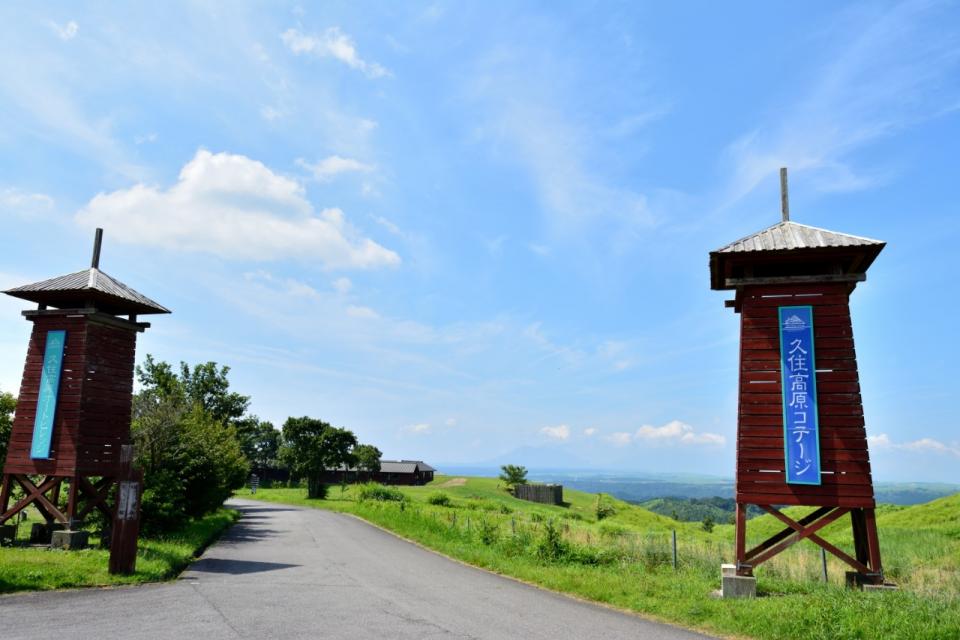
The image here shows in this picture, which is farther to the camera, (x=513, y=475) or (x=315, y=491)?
(x=513, y=475)

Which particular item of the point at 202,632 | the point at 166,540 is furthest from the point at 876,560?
the point at 166,540

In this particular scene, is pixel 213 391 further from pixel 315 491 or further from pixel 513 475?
pixel 513 475

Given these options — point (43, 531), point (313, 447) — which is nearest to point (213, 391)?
point (313, 447)

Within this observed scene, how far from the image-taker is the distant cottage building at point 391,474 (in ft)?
266

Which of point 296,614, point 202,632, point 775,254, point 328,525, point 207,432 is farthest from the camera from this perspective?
point 328,525

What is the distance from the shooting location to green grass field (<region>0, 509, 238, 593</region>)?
12266 mm

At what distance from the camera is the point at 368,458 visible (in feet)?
256

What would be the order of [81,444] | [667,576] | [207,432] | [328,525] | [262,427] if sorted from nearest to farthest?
[667,576] < [81,444] < [207,432] < [328,525] < [262,427]

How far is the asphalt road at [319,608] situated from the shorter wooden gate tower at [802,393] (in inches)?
163

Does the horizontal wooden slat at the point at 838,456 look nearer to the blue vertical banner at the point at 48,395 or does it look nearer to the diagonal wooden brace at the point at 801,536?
the diagonal wooden brace at the point at 801,536

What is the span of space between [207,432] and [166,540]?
8.85 metres

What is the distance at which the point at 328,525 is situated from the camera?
30.6 meters

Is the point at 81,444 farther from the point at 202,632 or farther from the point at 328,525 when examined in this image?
the point at 328,525

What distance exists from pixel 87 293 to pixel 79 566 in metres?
7.47
